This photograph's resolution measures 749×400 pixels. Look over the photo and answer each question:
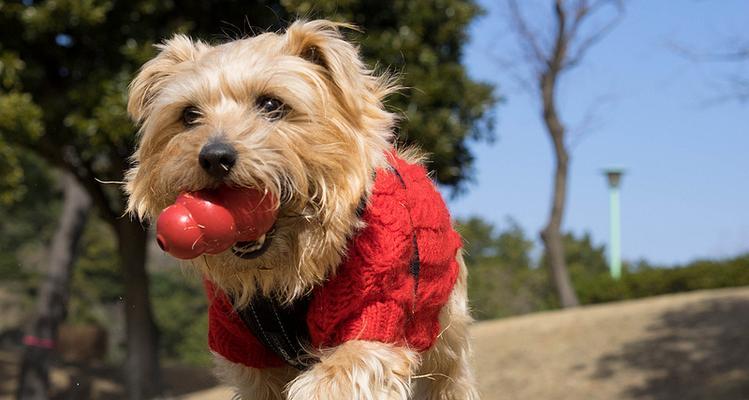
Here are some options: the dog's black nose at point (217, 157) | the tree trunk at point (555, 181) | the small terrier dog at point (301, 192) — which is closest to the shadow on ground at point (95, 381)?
the tree trunk at point (555, 181)

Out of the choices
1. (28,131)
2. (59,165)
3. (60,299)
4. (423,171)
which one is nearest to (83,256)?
(60,299)

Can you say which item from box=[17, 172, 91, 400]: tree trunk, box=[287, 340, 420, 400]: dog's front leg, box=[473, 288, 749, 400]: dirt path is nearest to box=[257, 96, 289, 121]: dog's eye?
box=[287, 340, 420, 400]: dog's front leg

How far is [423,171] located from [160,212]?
59.2 inches

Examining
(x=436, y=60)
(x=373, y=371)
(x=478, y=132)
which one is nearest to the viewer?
(x=373, y=371)

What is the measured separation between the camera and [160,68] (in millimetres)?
3658

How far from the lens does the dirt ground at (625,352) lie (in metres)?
13.2

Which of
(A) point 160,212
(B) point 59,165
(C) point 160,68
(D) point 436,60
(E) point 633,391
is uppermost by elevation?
(D) point 436,60

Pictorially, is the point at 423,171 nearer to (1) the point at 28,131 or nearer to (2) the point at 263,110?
(2) the point at 263,110

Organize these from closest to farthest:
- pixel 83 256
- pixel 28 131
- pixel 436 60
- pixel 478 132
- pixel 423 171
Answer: pixel 423 171 < pixel 28 131 < pixel 436 60 < pixel 478 132 < pixel 83 256

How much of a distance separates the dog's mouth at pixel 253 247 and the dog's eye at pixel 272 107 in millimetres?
387

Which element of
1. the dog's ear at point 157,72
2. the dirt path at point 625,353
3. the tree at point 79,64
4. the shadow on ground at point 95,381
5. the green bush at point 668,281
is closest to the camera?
the dog's ear at point 157,72

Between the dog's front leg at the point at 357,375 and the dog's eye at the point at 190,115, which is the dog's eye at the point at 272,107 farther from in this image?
the dog's front leg at the point at 357,375

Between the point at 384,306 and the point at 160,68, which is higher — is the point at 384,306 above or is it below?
below

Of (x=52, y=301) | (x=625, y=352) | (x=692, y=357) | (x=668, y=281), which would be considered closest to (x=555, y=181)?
A: (x=668, y=281)
